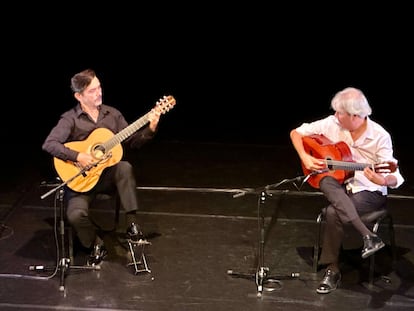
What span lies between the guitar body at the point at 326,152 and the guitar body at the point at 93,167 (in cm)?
114

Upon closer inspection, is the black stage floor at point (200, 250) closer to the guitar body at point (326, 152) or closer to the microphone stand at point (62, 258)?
the microphone stand at point (62, 258)

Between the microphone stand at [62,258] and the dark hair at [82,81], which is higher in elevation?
the dark hair at [82,81]

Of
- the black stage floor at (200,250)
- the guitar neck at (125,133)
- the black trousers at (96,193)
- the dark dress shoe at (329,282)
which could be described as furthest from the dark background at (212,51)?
the dark dress shoe at (329,282)

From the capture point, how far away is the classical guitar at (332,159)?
417 cm

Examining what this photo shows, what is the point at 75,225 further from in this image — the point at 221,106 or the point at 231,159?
the point at 221,106

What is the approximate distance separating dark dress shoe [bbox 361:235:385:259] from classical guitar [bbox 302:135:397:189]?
0.37 meters

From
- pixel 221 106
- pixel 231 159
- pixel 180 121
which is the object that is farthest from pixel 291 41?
pixel 231 159

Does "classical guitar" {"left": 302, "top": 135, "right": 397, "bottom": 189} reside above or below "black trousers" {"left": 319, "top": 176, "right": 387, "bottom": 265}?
above

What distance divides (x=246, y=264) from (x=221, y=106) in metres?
3.85

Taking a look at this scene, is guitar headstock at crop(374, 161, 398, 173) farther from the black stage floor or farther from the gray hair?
the black stage floor

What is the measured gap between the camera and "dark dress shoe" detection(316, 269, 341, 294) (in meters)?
4.27

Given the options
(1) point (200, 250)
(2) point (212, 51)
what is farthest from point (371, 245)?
(2) point (212, 51)

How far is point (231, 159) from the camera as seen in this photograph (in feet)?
21.7

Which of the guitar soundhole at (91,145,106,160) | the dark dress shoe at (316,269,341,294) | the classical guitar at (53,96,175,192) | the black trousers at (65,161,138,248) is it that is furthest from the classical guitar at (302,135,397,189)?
the guitar soundhole at (91,145,106,160)
